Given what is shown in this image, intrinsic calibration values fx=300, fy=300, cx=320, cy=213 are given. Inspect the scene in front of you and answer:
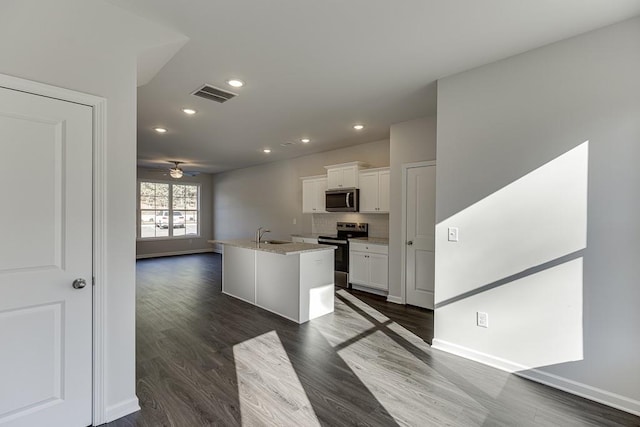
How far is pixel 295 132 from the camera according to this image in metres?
4.96

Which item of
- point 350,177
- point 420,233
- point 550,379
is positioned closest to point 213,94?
point 350,177

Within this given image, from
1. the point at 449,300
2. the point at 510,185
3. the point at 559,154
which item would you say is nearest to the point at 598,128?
the point at 559,154

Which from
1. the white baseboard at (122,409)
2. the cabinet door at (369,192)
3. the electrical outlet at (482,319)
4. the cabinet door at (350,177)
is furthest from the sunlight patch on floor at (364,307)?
the white baseboard at (122,409)

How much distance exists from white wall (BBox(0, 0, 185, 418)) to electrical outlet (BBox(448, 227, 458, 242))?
2.67m

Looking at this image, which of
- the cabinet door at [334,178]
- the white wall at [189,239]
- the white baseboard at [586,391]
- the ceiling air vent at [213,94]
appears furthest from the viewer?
the white wall at [189,239]

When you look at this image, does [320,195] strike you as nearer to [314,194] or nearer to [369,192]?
[314,194]

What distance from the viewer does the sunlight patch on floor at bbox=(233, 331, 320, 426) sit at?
77.5 inches

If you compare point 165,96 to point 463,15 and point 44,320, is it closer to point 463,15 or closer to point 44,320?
point 44,320

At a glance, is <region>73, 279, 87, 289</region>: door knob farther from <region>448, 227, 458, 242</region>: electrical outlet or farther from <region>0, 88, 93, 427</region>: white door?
<region>448, 227, 458, 242</region>: electrical outlet

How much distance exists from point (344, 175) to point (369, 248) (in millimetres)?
1481

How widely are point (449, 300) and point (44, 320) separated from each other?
3071mm

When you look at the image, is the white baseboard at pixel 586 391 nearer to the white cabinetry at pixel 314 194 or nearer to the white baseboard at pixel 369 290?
the white baseboard at pixel 369 290

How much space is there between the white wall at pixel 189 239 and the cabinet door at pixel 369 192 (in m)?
6.49

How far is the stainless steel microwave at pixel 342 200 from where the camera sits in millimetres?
5402
